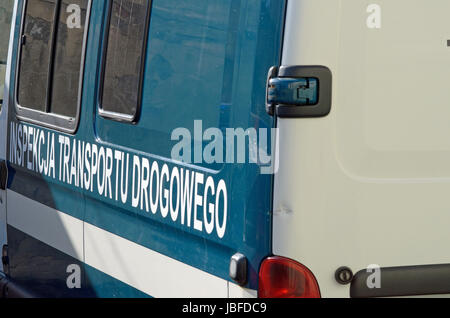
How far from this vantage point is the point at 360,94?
266 cm

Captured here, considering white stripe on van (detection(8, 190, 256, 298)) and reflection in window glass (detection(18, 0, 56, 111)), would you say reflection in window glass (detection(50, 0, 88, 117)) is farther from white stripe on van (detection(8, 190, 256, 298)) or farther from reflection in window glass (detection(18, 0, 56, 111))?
white stripe on van (detection(8, 190, 256, 298))

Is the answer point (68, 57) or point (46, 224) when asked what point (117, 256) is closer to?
point (46, 224)

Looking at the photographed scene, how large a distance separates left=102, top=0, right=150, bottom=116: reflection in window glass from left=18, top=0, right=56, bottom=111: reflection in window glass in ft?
2.62

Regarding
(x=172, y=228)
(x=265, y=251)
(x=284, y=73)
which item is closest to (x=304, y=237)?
(x=265, y=251)

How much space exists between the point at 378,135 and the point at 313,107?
0.24 m

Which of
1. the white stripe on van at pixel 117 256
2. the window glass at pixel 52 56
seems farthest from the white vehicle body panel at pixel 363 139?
the window glass at pixel 52 56

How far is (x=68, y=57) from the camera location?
4168 mm

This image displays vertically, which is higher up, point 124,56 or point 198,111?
point 124,56

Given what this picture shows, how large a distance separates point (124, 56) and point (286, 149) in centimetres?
124

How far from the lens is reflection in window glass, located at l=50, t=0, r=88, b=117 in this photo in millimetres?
4043

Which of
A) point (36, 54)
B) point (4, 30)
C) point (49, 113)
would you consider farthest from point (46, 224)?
point (4, 30)

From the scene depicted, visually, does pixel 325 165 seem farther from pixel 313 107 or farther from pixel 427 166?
pixel 427 166

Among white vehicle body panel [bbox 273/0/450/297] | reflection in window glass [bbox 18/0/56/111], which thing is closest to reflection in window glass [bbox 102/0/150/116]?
reflection in window glass [bbox 18/0/56/111]

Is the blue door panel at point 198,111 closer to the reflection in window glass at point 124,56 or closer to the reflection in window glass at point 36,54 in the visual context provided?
the reflection in window glass at point 124,56
